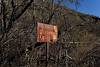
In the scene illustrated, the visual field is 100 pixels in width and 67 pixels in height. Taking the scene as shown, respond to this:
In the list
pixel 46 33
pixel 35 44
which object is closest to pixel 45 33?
pixel 46 33

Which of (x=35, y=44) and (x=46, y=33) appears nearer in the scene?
(x=46, y=33)

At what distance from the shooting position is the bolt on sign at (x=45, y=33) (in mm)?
10664

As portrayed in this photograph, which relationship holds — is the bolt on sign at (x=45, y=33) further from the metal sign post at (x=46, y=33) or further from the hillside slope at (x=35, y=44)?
the hillside slope at (x=35, y=44)

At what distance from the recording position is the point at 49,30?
443 inches

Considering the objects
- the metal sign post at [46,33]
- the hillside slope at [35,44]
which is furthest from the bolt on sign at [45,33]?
the hillside slope at [35,44]

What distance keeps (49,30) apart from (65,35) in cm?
452

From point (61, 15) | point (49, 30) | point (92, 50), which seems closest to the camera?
point (49, 30)

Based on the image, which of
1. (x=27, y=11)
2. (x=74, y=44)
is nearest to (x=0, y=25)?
(x=27, y=11)

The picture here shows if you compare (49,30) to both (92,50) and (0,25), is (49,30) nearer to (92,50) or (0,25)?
(0,25)

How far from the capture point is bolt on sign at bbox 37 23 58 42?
10664 millimetres

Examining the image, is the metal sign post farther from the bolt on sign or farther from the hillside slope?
the hillside slope

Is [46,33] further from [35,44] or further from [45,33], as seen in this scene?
[35,44]

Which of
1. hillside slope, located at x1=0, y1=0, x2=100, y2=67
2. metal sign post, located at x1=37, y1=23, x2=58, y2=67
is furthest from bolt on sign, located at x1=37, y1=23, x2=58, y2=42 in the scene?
hillside slope, located at x1=0, y1=0, x2=100, y2=67

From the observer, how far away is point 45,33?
432 inches
